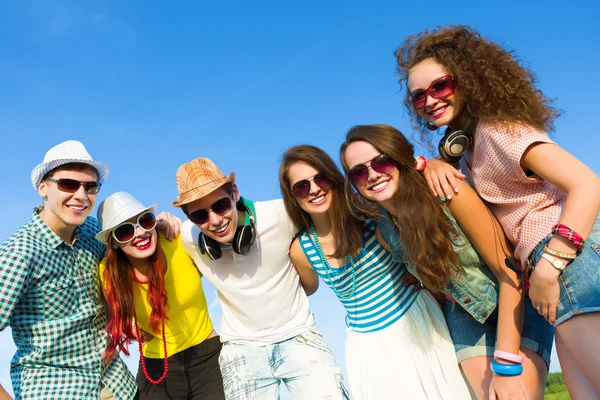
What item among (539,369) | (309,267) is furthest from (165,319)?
(539,369)

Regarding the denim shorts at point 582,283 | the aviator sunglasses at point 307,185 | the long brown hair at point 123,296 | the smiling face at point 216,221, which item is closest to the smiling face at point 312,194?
the aviator sunglasses at point 307,185

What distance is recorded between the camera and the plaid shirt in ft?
14.7

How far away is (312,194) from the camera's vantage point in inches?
199

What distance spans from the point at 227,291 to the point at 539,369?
3191 millimetres

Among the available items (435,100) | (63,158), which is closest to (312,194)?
(435,100)

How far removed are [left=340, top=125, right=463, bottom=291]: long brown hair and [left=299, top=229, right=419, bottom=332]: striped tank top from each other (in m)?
0.57

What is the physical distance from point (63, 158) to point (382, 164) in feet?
10.8

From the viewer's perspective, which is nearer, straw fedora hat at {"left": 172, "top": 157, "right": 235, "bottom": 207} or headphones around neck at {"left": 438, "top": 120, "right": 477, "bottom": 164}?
headphones around neck at {"left": 438, "top": 120, "right": 477, "bottom": 164}

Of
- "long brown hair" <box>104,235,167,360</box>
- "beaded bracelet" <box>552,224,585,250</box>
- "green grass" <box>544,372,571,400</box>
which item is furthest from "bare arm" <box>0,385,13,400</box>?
"green grass" <box>544,372,571,400</box>

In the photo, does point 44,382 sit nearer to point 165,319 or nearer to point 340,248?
point 165,319

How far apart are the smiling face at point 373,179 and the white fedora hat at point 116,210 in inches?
95.1

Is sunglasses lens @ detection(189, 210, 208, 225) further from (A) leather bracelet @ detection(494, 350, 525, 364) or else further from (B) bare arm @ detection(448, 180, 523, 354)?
(A) leather bracelet @ detection(494, 350, 525, 364)

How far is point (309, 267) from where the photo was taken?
5402 mm

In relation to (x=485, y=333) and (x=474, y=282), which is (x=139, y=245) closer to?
(x=474, y=282)
